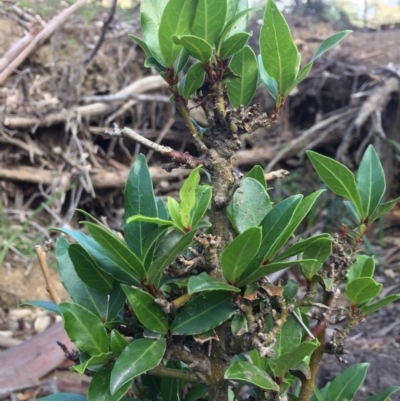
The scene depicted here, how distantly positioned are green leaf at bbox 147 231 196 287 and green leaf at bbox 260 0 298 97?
0.28 meters

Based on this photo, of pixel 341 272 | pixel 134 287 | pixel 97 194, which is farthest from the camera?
pixel 97 194

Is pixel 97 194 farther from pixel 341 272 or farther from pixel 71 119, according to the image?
pixel 341 272

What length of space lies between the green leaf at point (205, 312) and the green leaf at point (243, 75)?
12.0 inches

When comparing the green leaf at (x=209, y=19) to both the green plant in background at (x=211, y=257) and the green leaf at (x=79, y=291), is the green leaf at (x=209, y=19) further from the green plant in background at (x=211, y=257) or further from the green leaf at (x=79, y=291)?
the green leaf at (x=79, y=291)

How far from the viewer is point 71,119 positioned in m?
2.64

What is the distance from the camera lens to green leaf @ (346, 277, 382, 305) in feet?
2.32

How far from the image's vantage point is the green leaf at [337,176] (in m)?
0.75

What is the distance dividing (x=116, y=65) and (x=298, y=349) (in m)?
2.78

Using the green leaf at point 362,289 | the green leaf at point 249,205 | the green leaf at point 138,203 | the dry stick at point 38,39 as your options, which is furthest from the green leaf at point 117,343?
the dry stick at point 38,39

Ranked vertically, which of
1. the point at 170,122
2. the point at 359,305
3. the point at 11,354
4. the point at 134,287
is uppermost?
the point at 134,287

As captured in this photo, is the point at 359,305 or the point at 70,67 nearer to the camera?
the point at 359,305

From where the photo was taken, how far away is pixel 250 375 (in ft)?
2.11

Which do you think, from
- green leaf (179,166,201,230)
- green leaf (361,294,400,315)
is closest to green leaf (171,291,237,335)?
green leaf (179,166,201,230)

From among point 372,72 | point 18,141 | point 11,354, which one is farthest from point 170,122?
point 11,354
